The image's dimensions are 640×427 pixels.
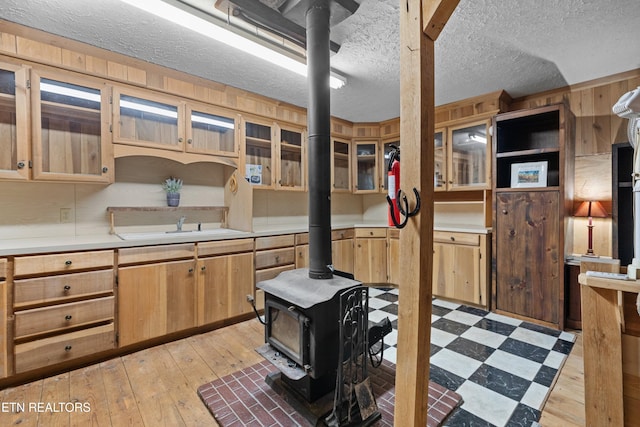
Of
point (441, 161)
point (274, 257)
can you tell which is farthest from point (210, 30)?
point (441, 161)

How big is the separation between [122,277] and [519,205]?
3.65 meters

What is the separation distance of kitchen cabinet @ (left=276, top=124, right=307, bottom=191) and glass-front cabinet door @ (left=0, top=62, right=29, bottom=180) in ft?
7.02

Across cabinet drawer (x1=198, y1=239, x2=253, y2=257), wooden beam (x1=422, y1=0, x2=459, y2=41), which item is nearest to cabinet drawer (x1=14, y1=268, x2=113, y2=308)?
cabinet drawer (x1=198, y1=239, x2=253, y2=257)

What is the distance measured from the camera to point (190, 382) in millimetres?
1911

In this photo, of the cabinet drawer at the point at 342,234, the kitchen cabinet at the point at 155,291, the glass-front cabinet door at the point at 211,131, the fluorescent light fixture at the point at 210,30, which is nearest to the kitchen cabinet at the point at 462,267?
the cabinet drawer at the point at 342,234

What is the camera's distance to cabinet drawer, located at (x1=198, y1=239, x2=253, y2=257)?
8.61 ft

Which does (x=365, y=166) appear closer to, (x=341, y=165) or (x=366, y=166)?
(x=366, y=166)

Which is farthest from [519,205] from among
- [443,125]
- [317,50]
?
[317,50]

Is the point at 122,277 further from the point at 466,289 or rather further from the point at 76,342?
the point at 466,289

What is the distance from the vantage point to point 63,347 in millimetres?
1991

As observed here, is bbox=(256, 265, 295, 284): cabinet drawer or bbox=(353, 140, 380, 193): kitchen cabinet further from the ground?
bbox=(353, 140, 380, 193): kitchen cabinet

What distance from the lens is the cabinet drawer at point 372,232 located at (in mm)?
4027

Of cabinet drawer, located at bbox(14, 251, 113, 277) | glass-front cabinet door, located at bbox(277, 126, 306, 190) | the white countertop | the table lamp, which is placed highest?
glass-front cabinet door, located at bbox(277, 126, 306, 190)

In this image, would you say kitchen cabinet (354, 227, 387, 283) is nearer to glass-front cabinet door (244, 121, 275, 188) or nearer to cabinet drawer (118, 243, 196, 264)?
glass-front cabinet door (244, 121, 275, 188)
